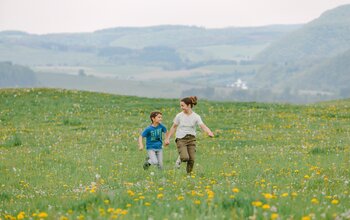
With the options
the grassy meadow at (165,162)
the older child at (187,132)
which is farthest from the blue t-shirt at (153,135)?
the grassy meadow at (165,162)

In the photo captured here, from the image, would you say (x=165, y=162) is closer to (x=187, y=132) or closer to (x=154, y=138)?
(x=154, y=138)

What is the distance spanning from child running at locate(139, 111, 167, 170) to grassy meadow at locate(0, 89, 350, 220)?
0.33 m

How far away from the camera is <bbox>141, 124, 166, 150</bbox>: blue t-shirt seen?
15484mm

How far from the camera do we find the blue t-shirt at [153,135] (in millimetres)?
15484

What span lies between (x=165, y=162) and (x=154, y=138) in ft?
10.4

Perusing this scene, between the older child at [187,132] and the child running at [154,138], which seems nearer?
the older child at [187,132]

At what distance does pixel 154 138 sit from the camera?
1559 centimetres

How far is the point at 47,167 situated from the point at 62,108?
1893cm

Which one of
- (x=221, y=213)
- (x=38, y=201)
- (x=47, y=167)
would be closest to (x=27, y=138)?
(x=47, y=167)

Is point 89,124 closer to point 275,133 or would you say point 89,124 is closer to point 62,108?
point 62,108

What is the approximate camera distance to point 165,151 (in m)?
21.5

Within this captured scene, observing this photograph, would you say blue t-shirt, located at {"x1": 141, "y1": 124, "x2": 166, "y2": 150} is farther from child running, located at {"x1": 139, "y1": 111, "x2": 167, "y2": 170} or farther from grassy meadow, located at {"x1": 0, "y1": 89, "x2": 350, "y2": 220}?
grassy meadow, located at {"x1": 0, "y1": 89, "x2": 350, "y2": 220}

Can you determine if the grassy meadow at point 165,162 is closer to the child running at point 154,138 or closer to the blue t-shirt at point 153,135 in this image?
the child running at point 154,138

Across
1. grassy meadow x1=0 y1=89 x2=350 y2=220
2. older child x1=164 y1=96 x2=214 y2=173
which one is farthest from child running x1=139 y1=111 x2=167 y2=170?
older child x1=164 y1=96 x2=214 y2=173
